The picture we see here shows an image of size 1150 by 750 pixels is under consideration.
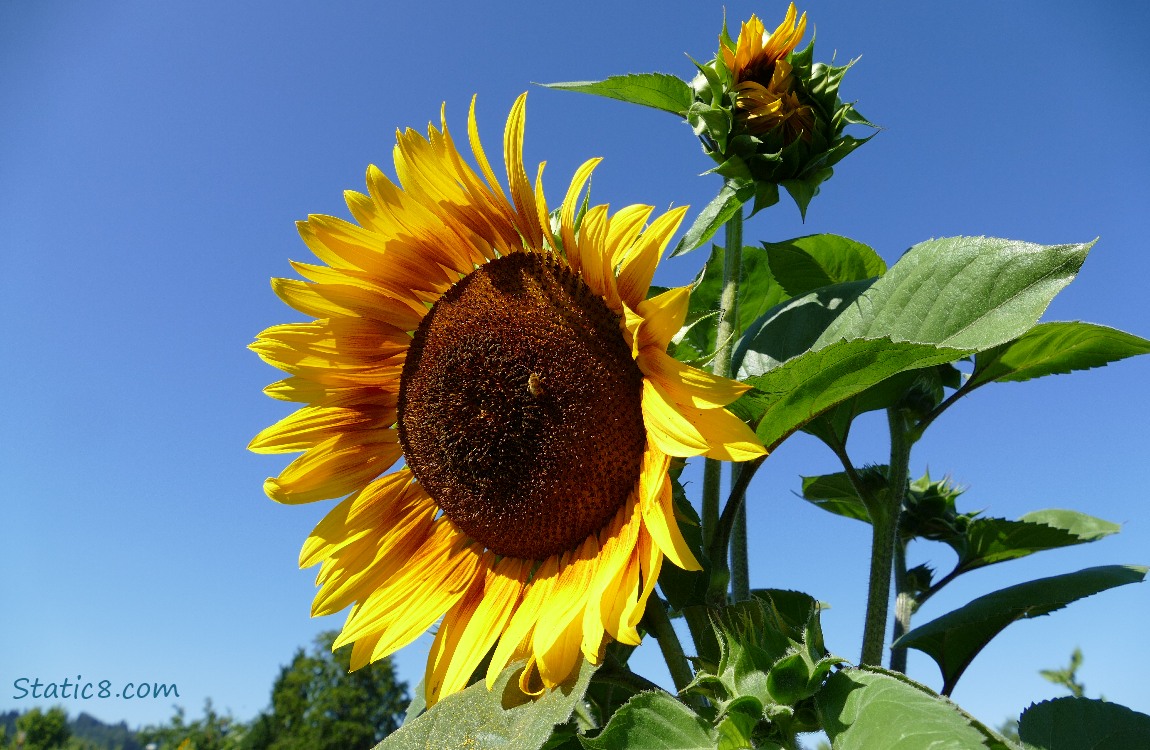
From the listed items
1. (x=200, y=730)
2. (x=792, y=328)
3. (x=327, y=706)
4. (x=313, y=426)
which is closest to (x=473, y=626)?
(x=313, y=426)

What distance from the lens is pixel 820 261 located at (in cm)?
209

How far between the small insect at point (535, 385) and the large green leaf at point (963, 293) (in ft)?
1.77

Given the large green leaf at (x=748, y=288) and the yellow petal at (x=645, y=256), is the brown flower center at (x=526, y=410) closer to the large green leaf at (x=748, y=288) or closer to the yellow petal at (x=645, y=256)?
the yellow petal at (x=645, y=256)

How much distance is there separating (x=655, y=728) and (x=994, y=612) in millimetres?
1028

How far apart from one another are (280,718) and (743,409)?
31634 mm

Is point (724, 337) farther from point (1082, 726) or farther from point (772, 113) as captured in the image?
point (1082, 726)

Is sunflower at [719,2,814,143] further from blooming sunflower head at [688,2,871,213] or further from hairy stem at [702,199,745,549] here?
hairy stem at [702,199,745,549]

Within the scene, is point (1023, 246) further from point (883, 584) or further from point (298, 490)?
point (298, 490)

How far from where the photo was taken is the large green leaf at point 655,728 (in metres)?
1.21

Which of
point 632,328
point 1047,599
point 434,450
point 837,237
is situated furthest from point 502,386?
point 1047,599

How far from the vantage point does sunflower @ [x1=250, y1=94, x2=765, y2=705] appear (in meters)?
1.40

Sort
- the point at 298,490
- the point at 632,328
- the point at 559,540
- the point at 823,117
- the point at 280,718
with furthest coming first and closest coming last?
the point at 280,718
the point at 298,490
the point at 823,117
the point at 559,540
the point at 632,328

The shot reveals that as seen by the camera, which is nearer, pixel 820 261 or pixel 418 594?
pixel 418 594

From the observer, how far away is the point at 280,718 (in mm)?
28766
